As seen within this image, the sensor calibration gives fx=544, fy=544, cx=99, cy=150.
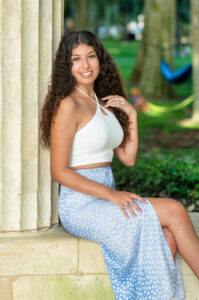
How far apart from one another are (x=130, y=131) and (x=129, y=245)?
806 millimetres

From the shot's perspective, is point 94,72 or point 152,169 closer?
point 94,72

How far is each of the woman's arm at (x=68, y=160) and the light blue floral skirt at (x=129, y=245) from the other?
0.17 ft

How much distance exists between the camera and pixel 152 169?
4703 mm

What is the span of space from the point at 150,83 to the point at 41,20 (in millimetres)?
10644

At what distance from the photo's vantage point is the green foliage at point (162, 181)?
4.41m

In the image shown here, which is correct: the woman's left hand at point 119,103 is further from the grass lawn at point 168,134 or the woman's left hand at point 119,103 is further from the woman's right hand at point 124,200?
the grass lawn at point 168,134

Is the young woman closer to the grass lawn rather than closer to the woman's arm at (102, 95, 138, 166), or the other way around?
the woman's arm at (102, 95, 138, 166)

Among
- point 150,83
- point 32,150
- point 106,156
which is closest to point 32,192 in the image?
point 32,150

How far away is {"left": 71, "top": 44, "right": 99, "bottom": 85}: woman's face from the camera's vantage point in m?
2.96

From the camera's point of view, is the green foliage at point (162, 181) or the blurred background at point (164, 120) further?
the blurred background at point (164, 120)

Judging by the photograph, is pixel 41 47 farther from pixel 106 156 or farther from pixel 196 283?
pixel 196 283

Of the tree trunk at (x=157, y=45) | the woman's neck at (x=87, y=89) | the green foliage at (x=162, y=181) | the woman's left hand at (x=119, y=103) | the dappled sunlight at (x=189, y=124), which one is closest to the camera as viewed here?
the woman's neck at (x=87, y=89)

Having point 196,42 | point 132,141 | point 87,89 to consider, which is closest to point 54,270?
point 132,141

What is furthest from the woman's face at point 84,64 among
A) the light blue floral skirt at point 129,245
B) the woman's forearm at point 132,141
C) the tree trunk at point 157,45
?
the tree trunk at point 157,45
